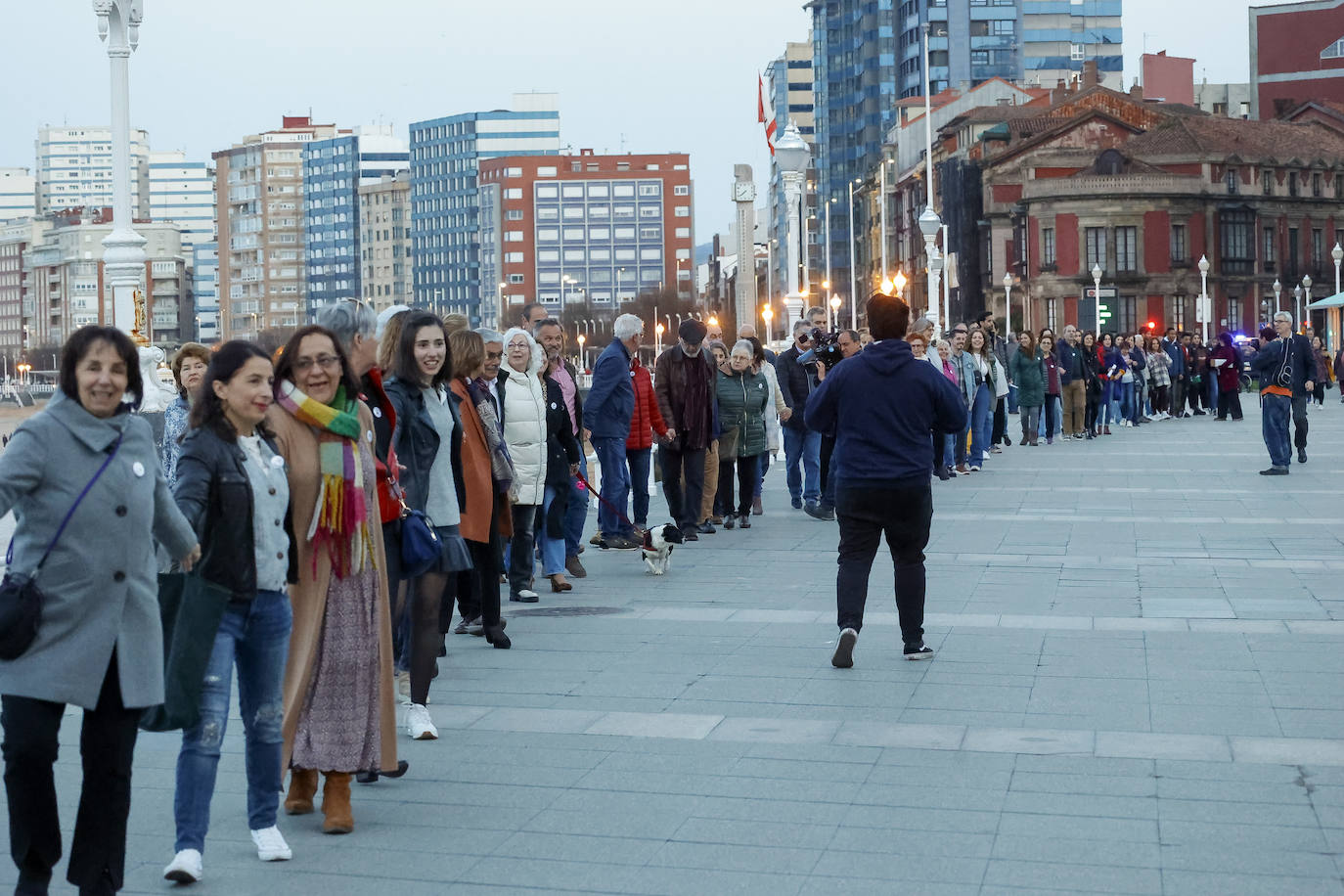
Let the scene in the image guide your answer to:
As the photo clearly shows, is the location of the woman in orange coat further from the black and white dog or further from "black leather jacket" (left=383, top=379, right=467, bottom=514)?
"black leather jacket" (left=383, top=379, right=467, bottom=514)

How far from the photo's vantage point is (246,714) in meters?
5.93

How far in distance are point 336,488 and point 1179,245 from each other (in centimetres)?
8306

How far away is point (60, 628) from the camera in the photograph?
500cm

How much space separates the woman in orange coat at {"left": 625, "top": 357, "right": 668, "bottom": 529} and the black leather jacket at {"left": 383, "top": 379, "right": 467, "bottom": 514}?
7730mm

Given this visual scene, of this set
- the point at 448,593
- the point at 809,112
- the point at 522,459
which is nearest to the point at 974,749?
the point at 448,593

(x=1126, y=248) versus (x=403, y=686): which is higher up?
(x=1126, y=248)

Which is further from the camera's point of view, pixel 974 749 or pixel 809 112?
pixel 809 112

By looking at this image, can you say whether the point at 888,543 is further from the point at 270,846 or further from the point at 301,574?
the point at 270,846

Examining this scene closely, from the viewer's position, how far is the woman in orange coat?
15.4m

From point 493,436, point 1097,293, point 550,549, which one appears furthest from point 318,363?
point 1097,293

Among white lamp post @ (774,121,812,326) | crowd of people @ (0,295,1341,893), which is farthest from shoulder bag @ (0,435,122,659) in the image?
Result: white lamp post @ (774,121,812,326)

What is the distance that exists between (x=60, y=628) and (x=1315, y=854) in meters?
3.79

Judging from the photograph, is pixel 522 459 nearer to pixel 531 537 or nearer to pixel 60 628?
pixel 531 537

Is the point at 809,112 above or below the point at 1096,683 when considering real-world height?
above
